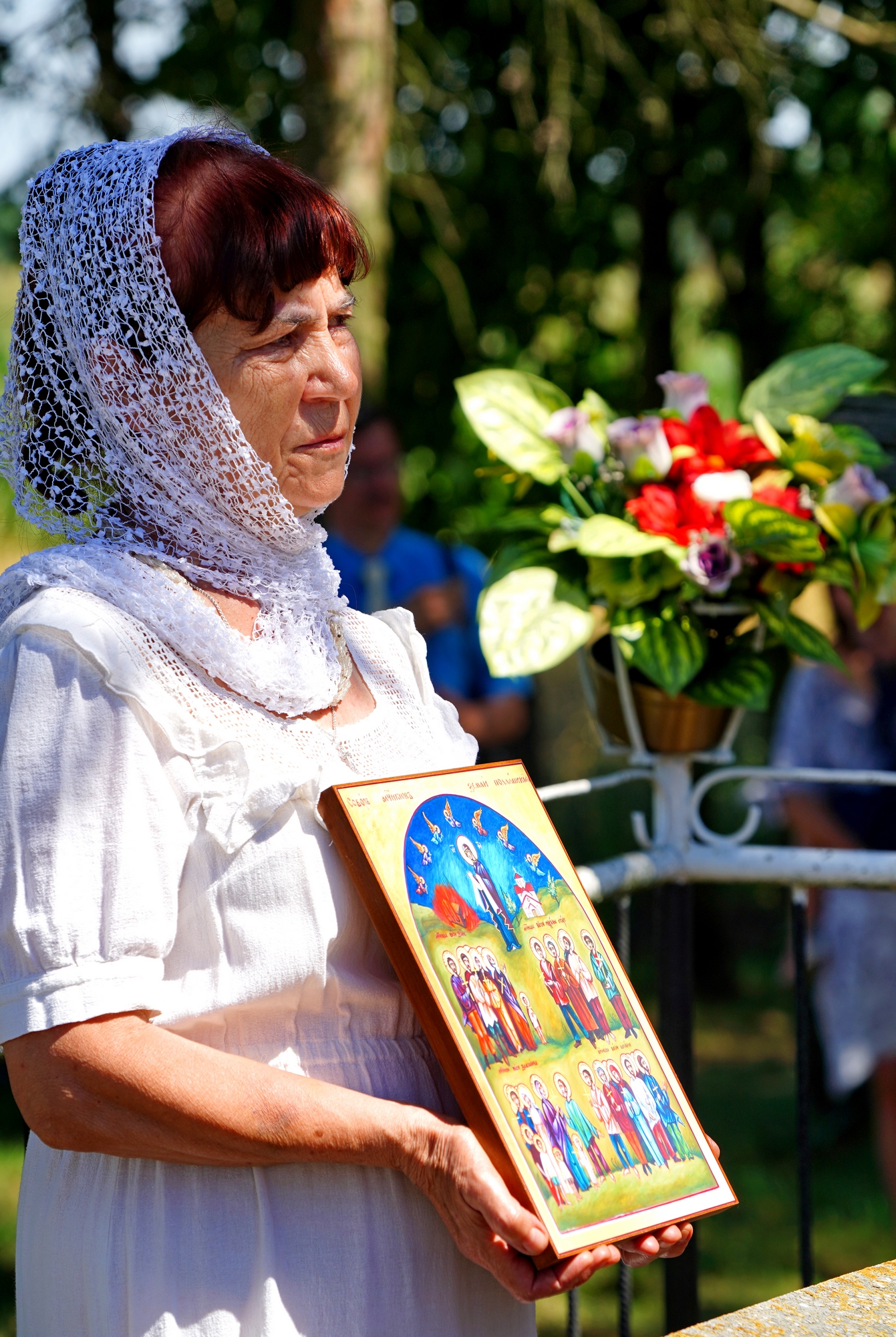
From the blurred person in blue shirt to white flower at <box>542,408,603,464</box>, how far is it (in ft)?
4.92

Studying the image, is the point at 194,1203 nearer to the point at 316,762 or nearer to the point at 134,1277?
the point at 134,1277

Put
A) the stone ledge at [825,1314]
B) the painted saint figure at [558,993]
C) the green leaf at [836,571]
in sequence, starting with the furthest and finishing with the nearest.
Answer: the green leaf at [836,571] → the painted saint figure at [558,993] → the stone ledge at [825,1314]

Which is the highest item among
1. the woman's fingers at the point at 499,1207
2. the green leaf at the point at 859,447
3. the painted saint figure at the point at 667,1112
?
the green leaf at the point at 859,447

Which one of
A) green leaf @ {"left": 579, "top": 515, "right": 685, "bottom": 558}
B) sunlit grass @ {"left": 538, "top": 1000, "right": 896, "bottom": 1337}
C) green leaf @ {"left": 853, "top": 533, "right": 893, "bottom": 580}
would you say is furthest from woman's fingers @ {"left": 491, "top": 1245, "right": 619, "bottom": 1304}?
sunlit grass @ {"left": 538, "top": 1000, "right": 896, "bottom": 1337}

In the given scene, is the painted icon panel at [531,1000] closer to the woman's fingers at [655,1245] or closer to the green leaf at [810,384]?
the woman's fingers at [655,1245]

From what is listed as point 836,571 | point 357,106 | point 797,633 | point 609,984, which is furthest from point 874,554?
point 357,106

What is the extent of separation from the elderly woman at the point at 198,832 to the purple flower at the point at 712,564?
786mm

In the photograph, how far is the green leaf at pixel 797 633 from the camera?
6.66ft

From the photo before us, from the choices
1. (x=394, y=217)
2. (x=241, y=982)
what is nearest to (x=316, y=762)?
(x=241, y=982)

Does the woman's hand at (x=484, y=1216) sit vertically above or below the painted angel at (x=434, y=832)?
below

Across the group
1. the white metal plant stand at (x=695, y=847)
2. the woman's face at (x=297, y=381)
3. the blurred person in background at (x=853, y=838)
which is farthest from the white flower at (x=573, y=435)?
the blurred person in background at (x=853, y=838)

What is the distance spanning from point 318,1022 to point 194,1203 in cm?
20

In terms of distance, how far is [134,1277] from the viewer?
115 centimetres

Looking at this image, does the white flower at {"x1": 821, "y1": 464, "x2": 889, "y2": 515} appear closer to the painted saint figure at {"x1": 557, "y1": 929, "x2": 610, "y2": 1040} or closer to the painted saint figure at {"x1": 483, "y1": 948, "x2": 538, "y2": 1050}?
the painted saint figure at {"x1": 557, "y1": 929, "x2": 610, "y2": 1040}
